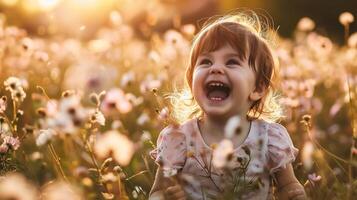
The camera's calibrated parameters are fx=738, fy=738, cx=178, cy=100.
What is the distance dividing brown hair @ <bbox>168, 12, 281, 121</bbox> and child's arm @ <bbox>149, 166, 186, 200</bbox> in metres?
0.33

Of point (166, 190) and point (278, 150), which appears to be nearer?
point (166, 190)

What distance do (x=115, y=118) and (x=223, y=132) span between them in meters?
1.25

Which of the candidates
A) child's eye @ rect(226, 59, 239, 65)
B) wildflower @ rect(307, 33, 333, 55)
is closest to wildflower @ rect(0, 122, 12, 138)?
child's eye @ rect(226, 59, 239, 65)

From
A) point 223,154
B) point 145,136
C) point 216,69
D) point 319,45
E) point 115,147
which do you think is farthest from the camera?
point 319,45

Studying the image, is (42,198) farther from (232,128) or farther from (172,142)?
(232,128)

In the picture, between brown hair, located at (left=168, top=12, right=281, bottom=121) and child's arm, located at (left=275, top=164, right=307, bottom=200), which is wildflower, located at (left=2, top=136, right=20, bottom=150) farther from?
child's arm, located at (left=275, top=164, right=307, bottom=200)

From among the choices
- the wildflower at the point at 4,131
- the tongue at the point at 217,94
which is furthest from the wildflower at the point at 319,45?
the wildflower at the point at 4,131

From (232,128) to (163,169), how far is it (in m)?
0.44

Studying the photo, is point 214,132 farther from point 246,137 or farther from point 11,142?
point 11,142

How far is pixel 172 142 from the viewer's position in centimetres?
234

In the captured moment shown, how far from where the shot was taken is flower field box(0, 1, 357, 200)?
198 centimetres

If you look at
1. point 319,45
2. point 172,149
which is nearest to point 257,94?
point 172,149

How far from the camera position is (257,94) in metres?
2.44

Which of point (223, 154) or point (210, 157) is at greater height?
point (223, 154)
